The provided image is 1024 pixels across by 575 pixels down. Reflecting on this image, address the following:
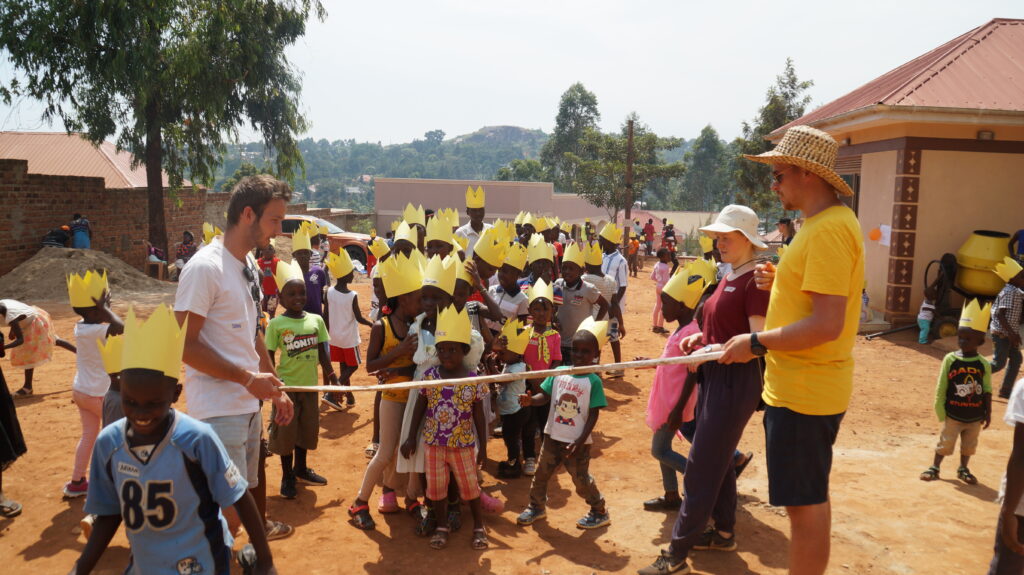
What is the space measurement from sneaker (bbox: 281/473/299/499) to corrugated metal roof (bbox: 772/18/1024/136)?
395 inches

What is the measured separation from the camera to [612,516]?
461cm

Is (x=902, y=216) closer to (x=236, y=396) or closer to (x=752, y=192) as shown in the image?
(x=236, y=396)

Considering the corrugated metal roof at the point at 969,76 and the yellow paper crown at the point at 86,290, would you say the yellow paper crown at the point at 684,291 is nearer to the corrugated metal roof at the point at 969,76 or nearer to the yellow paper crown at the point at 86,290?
the yellow paper crown at the point at 86,290

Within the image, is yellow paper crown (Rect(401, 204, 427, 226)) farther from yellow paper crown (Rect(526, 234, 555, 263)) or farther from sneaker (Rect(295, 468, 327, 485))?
sneaker (Rect(295, 468, 327, 485))

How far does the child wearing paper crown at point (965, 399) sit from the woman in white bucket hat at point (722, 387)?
2637 mm

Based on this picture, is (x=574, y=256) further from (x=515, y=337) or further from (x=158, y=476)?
(x=158, y=476)

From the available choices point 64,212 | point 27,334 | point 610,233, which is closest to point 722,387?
point 610,233

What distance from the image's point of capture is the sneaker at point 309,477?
521cm

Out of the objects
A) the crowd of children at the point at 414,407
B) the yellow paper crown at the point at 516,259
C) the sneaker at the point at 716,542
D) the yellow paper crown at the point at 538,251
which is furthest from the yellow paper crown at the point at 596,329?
the yellow paper crown at the point at 538,251

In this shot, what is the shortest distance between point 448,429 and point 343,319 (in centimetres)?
326

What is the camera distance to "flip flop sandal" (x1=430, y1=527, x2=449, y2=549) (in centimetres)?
412

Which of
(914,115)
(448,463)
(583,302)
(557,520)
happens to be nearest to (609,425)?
(583,302)

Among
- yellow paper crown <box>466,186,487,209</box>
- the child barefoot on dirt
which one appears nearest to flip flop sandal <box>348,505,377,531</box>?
the child barefoot on dirt

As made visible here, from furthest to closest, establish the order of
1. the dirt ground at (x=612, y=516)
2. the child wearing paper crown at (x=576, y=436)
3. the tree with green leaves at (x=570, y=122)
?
the tree with green leaves at (x=570, y=122), the child wearing paper crown at (x=576, y=436), the dirt ground at (x=612, y=516)
